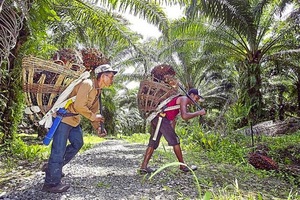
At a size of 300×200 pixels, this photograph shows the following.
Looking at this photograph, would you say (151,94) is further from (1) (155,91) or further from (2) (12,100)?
(2) (12,100)

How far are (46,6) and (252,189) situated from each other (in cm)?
396

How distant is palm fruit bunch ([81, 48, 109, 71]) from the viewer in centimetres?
392

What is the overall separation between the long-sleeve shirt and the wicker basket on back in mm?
812

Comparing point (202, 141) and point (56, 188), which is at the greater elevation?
point (56, 188)

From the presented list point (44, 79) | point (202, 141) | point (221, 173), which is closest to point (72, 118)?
point (44, 79)

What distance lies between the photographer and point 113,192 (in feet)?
11.9

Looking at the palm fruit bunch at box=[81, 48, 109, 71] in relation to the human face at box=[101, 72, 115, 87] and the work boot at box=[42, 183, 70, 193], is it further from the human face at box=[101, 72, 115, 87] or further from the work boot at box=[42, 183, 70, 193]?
the work boot at box=[42, 183, 70, 193]

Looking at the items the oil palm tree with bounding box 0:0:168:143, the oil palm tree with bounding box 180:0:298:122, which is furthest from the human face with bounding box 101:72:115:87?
the oil palm tree with bounding box 180:0:298:122

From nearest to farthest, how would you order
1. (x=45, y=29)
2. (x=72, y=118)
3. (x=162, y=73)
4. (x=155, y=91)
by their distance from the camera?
(x=72, y=118), (x=155, y=91), (x=162, y=73), (x=45, y=29)

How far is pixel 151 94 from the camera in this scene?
171 inches

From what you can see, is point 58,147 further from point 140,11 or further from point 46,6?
point 140,11

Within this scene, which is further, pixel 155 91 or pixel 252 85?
pixel 252 85

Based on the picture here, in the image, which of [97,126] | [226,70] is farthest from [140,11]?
[226,70]

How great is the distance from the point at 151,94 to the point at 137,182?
120 cm
